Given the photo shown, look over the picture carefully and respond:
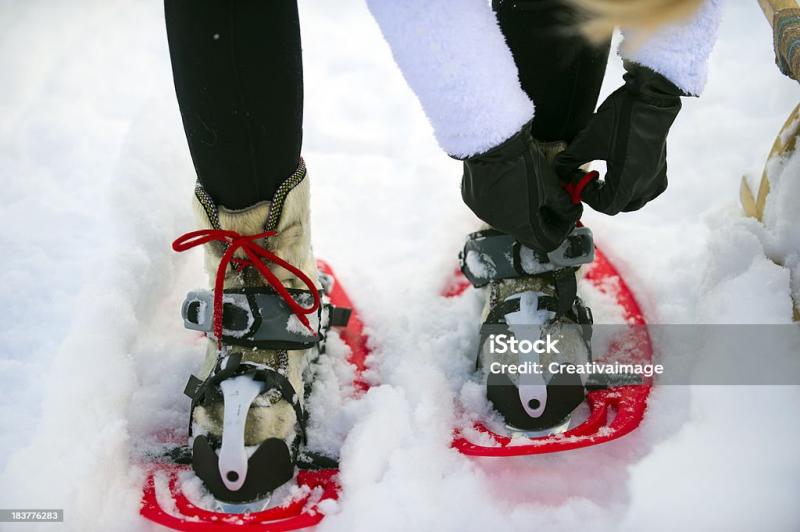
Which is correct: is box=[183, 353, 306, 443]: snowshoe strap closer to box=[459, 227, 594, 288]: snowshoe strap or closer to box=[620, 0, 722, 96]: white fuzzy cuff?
box=[459, 227, 594, 288]: snowshoe strap

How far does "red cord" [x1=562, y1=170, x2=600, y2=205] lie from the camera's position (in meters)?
0.84

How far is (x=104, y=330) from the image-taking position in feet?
3.23

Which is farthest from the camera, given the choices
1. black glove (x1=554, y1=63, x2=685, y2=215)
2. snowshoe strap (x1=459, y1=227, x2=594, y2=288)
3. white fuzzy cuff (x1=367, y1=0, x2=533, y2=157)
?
snowshoe strap (x1=459, y1=227, x2=594, y2=288)

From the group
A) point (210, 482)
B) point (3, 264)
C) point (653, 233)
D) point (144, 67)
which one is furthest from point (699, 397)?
point (144, 67)

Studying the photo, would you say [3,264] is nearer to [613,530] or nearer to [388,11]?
[388,11]

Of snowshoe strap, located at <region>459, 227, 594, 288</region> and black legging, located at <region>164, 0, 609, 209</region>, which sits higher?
black legging, located at <region>164, 0, 609, 209</region>

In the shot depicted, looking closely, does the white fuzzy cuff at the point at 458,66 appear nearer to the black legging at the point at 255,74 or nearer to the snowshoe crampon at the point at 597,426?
the black legging at the point at 255,74

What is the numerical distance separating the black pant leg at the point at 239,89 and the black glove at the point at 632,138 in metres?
0.36

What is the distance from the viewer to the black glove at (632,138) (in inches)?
28.8

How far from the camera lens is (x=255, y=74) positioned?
2.41 feet

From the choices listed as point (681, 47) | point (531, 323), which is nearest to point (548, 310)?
point (531, 323)

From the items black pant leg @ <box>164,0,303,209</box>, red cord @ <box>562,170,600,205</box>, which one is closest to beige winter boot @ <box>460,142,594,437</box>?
red cord @ <box>562,170,600,205</box>

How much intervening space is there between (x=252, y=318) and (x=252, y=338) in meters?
0.03

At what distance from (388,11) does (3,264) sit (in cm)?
93
